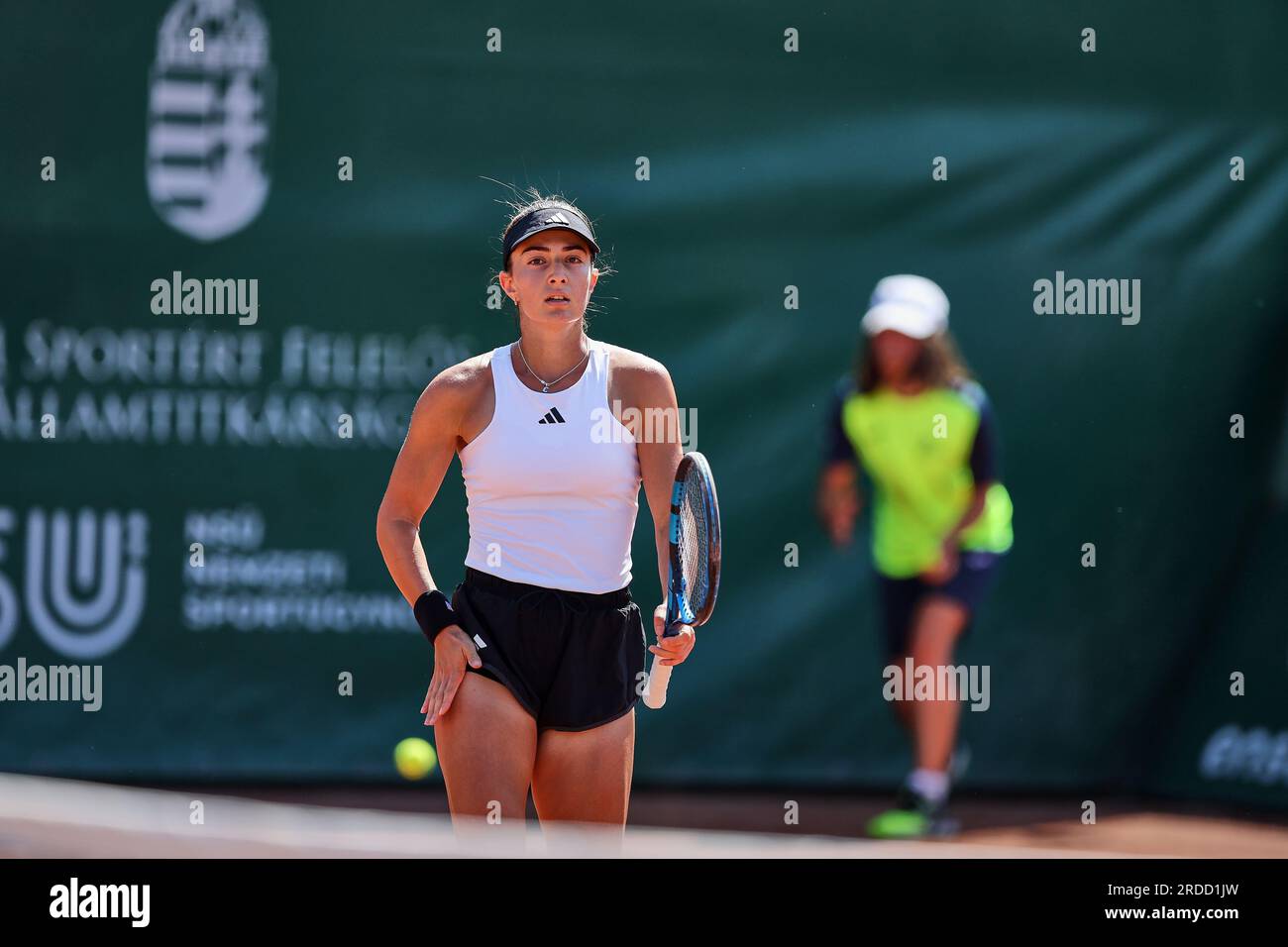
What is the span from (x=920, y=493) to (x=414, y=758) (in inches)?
75.9

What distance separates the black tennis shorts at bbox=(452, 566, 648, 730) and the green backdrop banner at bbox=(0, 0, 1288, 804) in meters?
2.80

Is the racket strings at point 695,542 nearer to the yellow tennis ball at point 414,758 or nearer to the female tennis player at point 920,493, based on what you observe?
the female tennis player at point 920,493

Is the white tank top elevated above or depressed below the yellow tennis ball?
above

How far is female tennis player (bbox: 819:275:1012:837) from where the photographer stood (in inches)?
216

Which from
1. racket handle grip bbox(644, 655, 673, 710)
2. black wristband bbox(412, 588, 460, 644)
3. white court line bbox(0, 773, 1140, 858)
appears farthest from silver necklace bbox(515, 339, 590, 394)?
white court line bbox(0, 773, 1140, 858)

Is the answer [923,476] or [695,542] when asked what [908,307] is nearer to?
[923,476]

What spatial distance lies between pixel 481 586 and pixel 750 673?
3.06m

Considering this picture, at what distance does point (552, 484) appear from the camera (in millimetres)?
2895

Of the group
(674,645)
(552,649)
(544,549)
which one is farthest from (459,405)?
(674,645)
